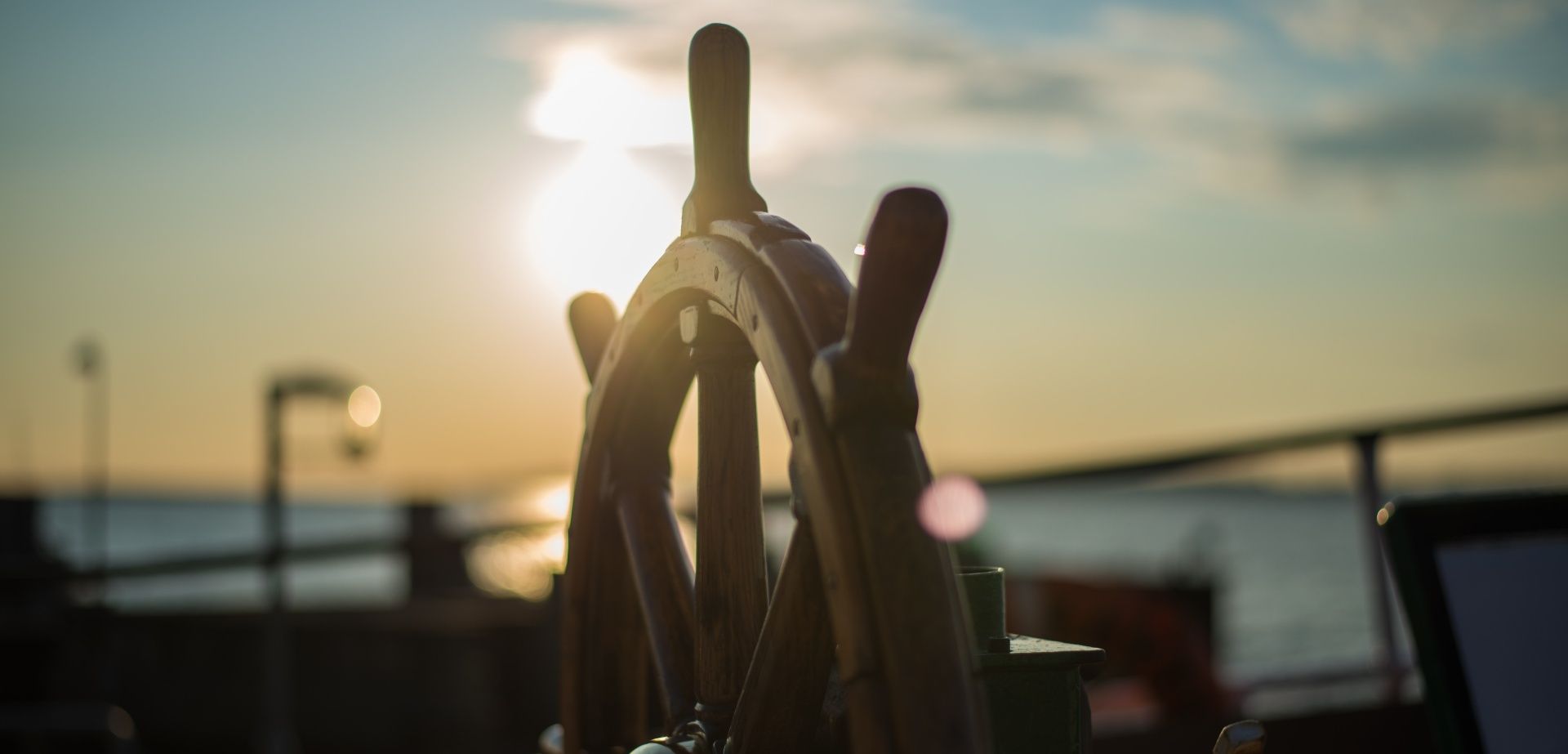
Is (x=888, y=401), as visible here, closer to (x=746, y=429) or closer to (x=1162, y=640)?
(x=746, y=429)

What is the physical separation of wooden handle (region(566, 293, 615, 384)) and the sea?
172 cm

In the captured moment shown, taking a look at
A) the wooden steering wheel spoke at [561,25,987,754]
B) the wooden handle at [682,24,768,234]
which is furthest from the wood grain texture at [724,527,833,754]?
the wooden handle at [682,24,768,234]

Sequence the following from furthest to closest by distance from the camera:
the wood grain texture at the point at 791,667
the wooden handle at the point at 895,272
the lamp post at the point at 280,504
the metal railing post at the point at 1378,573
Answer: the lamp post at the point at 280,504 < the metal railing post at the point at 1378,573 < the wood grain texture at the point at 791,667 < the wooden handle at the point at 895,272

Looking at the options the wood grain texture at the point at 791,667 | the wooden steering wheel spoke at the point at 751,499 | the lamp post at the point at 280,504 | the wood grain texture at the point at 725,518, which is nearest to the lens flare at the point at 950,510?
the wooden steering wheel spoke at the point at 751,499

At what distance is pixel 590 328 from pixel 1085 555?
102083mm

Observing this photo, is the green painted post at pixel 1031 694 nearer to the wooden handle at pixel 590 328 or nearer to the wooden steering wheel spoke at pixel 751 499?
the wooden steering wheel spoke at pixel 751 499

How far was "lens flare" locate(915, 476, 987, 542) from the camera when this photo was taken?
0.93 meters

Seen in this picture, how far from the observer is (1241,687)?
169 inches

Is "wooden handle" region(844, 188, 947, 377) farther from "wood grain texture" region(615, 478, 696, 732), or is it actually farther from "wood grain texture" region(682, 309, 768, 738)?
"wood grain texture" region(615, 478, 696, 732)

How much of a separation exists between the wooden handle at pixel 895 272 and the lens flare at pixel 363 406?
22.0 feet

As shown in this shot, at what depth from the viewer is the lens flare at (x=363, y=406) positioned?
7384 millimetres

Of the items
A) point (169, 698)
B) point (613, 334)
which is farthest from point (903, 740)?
point (169, 698)

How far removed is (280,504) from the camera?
6289 millimetres

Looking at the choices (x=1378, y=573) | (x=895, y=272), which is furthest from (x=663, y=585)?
(x=1378, y=573)
